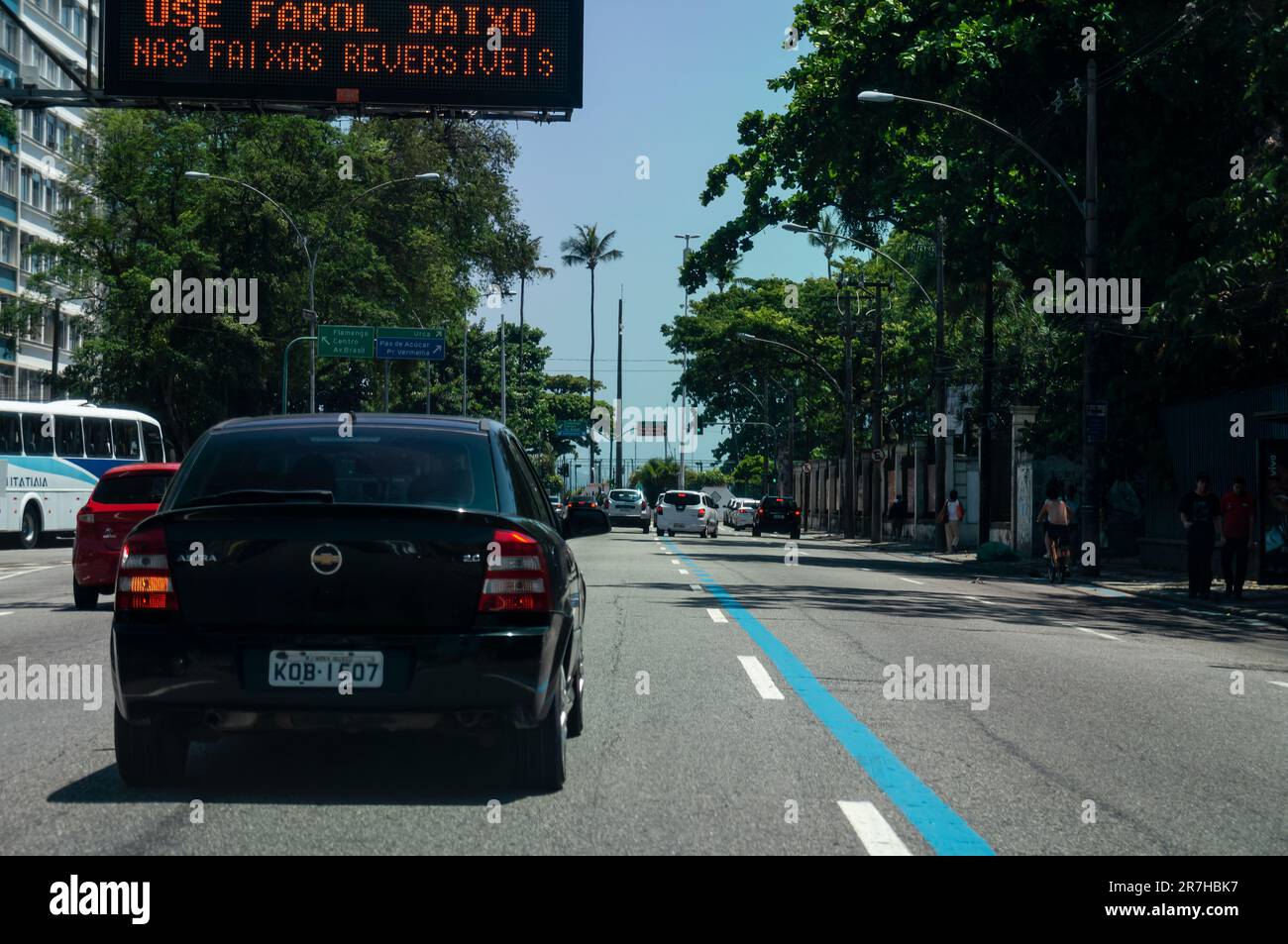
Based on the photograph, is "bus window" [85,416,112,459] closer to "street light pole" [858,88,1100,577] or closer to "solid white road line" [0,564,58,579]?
"solid white road line" [0,564,58,579]

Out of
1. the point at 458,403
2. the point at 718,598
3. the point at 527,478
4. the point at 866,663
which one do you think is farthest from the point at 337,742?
the point at 458,403

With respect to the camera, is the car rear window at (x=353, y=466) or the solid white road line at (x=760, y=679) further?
the solid white road line at (x=760, y=679)

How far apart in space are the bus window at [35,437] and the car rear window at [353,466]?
105ft

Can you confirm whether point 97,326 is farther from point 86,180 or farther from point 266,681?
point 266,681

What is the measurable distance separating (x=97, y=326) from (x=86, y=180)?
4.78m

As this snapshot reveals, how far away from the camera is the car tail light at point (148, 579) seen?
6.22 m

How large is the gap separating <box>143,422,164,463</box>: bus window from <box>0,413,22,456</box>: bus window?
677 cm

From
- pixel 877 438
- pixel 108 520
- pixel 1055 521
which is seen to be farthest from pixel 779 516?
pixel 108 520

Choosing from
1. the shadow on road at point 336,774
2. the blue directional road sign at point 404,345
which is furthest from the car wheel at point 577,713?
the blue directional road sign at point 404,345

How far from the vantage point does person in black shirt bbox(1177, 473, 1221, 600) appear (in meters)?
21.5

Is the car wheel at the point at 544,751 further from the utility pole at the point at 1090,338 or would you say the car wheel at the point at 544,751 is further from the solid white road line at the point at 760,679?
the utility pole at the point at 1090,338

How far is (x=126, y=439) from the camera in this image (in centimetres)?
4188

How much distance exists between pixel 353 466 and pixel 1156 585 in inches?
841

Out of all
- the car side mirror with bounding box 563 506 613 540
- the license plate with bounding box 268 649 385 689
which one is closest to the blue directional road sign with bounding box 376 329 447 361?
the car side mirror with bounding box 563 506 613 540
